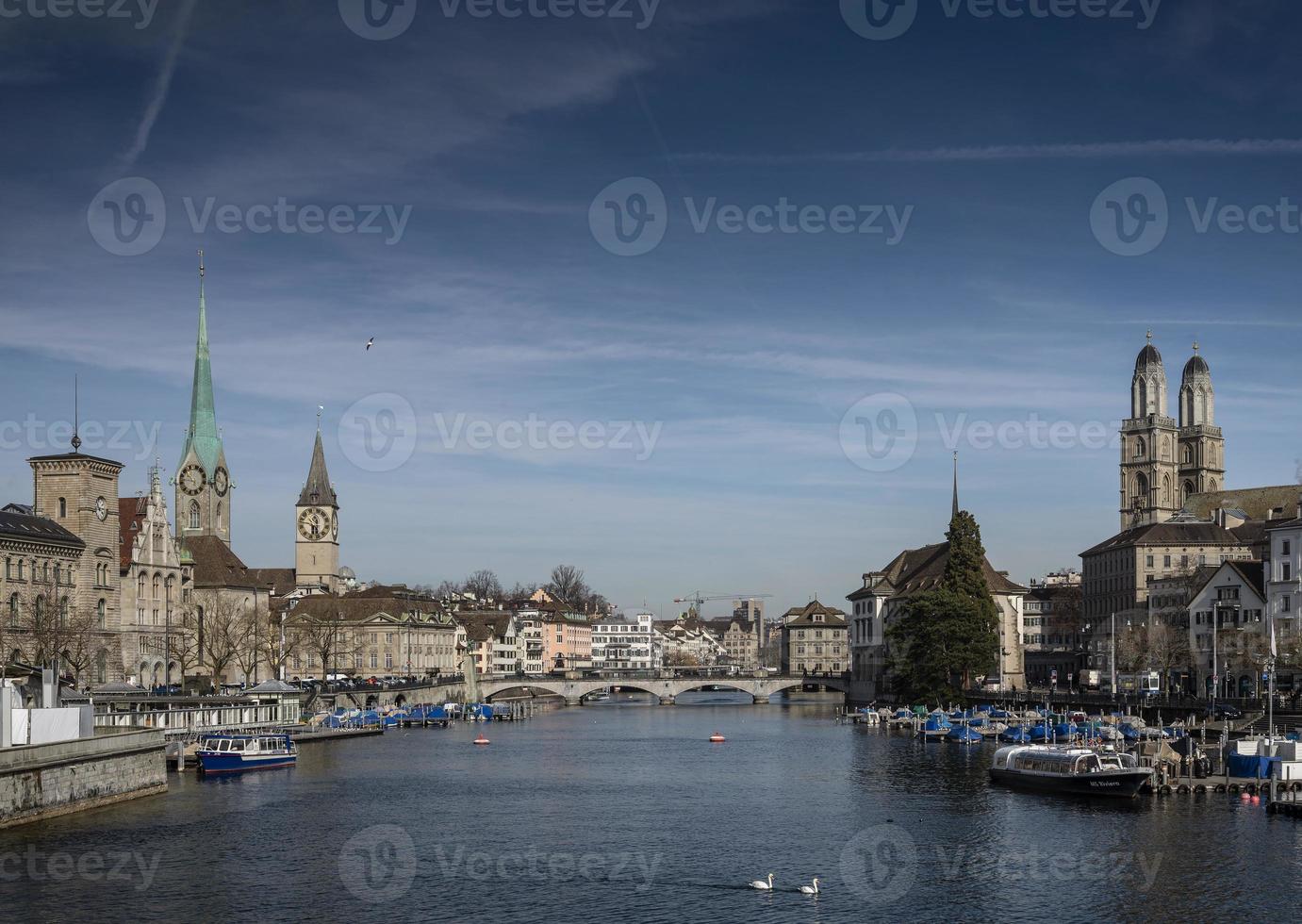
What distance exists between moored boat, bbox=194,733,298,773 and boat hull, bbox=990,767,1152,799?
41703mm

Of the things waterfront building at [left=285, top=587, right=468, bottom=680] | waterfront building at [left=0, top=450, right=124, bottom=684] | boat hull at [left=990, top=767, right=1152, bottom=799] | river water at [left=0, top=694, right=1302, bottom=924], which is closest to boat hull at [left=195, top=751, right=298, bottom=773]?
river water at [left=0, top=694, right=1302, bottom=924]

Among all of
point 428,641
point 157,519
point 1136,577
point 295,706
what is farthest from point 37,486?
point 1136,577

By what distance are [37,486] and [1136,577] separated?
382ft

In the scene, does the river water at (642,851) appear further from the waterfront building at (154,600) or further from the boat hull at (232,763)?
the waterfront building at (154,600)

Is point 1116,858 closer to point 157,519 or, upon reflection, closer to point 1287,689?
point 1287,689

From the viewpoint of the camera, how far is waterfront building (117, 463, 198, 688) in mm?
132000

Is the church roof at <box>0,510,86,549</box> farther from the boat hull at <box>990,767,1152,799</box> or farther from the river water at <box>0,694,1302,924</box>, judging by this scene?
the boat hull at <box>990,767,1152,799</box>

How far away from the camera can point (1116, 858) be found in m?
52.3

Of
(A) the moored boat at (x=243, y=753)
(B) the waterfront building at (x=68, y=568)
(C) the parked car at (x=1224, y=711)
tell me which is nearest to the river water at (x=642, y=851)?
(A) the moored boat at (x=243, y=753)

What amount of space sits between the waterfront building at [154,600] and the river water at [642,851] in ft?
170

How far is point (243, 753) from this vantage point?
84938 mm

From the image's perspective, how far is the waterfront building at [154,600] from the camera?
132000 millimetres

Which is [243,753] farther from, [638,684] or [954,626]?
[638,684]

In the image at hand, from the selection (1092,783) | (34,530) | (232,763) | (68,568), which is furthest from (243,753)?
(1092,783)
